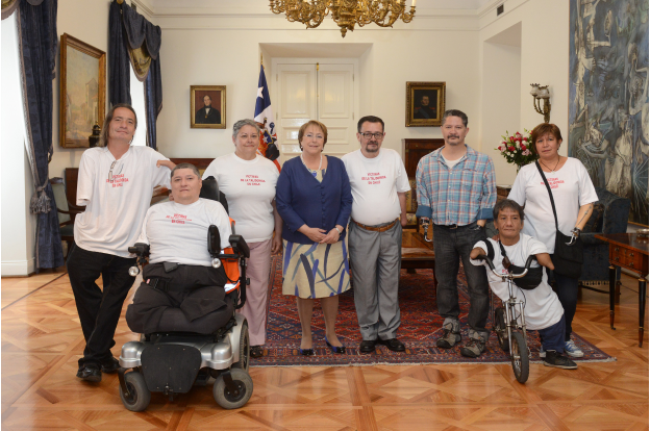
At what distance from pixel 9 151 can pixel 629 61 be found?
241 inches

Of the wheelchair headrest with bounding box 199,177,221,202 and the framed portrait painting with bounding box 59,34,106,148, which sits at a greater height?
the framed portrait painting with bounding box 59,34,106,148

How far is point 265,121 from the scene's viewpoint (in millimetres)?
8875

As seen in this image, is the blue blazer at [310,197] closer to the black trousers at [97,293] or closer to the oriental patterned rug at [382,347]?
the oriental patterned rug at [382,347]

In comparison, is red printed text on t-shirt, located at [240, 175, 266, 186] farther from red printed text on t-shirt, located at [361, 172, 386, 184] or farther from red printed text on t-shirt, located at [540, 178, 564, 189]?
red printed text on t-shirt, located at [540, 178, 564, 189]

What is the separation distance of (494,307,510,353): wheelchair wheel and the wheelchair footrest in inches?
72.3

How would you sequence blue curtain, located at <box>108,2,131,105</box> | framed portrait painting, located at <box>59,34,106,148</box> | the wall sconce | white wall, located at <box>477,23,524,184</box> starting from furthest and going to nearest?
white wall, located at <box>477,23,524,184</box>, blue curtain, located at <box>108,2,131,105</box>, the wall sconce, framed portrait painting, located at <box>59,34,106,148</box>

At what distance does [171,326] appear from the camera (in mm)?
2684

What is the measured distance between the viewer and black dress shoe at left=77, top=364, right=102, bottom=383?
3.12 metres

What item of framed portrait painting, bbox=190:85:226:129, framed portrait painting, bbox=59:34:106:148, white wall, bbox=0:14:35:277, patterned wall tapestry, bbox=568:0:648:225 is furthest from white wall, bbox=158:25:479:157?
white wall, bbox=0:14:35:277

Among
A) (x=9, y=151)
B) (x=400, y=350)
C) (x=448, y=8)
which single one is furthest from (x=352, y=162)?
(x=448, y=8)

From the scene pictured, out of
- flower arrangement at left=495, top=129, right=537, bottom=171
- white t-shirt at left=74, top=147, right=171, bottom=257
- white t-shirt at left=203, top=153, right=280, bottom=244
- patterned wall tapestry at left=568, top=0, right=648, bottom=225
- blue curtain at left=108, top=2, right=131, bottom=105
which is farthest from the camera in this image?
blue curtain at left=108, top=2, right=131, bottom=105

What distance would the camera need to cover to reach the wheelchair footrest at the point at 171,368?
2.65 meters

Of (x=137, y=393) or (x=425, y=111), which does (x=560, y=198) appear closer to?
(x=137, y=393)

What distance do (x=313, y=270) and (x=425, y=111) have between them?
6.47 meters
